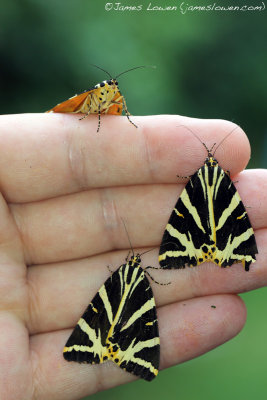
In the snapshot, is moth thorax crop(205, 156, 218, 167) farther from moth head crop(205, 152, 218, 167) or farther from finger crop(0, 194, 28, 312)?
finger crop(0, 194, 28, 312)

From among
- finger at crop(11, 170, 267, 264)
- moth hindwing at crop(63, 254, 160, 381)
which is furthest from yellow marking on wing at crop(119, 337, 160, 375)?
finger at crop(11, 170, 267, 264)

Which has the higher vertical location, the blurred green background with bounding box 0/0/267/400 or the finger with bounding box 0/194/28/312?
the blurred green background with bounding box 0/0/267/400

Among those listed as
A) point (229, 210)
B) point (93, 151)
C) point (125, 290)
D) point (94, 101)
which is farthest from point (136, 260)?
point (94, 101)

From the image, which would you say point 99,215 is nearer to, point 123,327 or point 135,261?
point 135,261

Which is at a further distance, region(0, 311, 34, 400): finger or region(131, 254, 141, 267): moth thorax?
region(131, 254, 141, 267): moth thorax

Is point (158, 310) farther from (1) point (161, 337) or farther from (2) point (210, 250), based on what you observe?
(2) point (210, 250)

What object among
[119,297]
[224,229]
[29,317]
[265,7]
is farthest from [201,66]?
[29,317]
